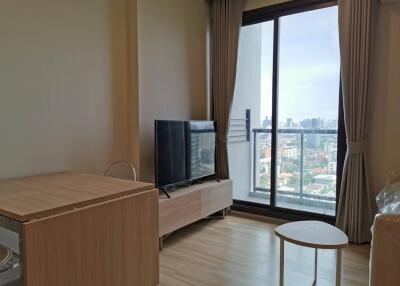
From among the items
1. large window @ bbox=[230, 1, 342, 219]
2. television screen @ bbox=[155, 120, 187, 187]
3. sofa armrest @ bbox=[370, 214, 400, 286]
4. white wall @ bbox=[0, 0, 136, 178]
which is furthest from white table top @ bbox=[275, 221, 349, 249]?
white wall @ bbox=[0, 0, 136, 178]

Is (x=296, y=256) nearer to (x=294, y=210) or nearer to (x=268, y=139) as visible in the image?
(x=294, y=210)

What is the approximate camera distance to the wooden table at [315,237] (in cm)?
186

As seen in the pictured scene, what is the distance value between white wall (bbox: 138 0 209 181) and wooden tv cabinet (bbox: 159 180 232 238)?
1.60 ft

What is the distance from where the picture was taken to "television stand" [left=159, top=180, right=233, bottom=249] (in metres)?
2.90

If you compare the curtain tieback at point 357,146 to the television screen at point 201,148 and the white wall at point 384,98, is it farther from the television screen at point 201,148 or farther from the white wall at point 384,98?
the television screen at point 201,148

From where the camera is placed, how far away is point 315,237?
6.40 ft

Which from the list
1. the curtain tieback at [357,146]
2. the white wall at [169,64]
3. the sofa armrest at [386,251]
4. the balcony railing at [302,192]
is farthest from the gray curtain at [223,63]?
the sofa armrest at [386,251]

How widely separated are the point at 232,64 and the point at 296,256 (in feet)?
7.79

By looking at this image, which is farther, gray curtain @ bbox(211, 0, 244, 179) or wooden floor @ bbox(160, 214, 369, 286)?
gray curtain @ bbox(211, 0, 244, 179)

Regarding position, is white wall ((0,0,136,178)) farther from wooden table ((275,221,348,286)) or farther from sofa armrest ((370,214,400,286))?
sofa armrest ((370,214,400,286))

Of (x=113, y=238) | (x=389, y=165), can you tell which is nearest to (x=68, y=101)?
(x=113, y=238)

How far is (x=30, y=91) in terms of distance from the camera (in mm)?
2455

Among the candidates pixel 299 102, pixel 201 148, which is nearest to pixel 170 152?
pixel 201 148

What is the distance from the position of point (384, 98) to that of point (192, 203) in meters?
2.21
